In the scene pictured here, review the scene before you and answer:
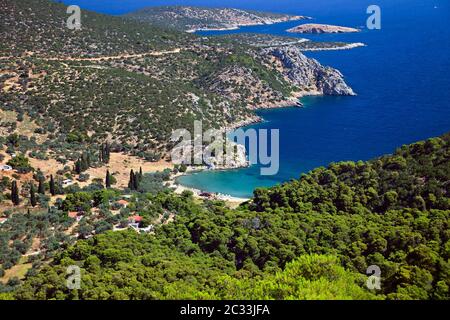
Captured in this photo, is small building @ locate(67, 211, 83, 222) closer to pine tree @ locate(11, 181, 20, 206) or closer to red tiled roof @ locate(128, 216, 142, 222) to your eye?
red tiled roof @ locate(128, 216, 142, 222)

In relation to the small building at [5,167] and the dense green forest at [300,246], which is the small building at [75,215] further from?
the small building at [5,167]

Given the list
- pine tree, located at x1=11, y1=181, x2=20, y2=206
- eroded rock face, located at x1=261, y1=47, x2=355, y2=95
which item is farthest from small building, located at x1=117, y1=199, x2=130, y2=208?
eroded rock face, located at x1=261, y1=47, x2=355, y2=95

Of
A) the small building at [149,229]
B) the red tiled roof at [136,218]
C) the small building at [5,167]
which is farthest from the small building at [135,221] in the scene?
the small building at [5,167]

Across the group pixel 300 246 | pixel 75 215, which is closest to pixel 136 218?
pixel 75 215

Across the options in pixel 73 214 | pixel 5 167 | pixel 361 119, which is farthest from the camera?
pixel 361 119

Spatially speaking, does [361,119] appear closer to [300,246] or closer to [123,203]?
[123,203]
